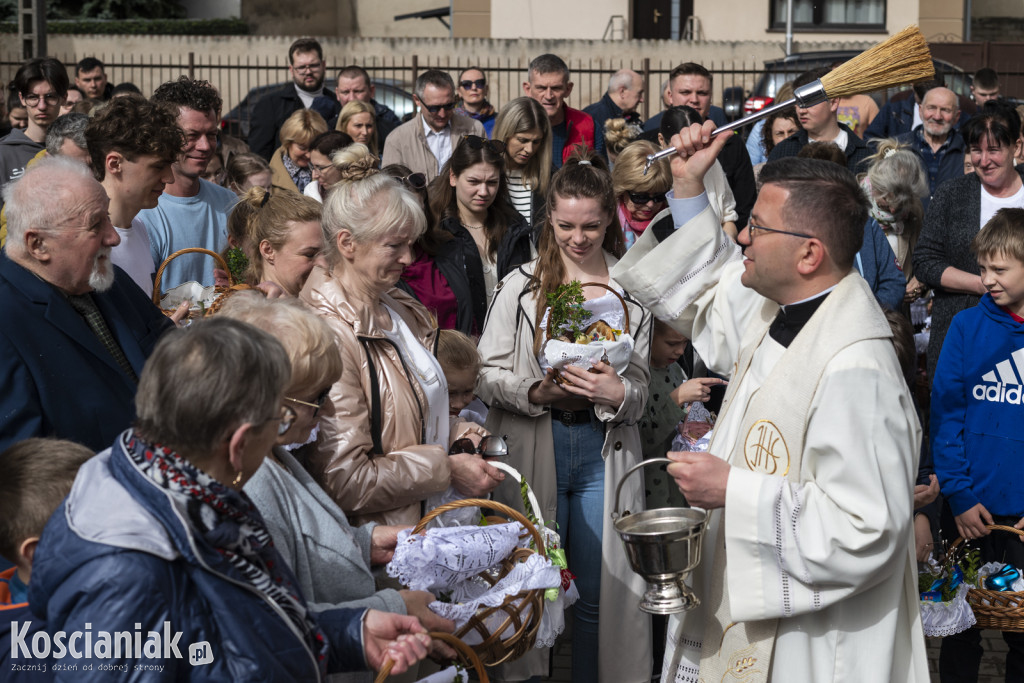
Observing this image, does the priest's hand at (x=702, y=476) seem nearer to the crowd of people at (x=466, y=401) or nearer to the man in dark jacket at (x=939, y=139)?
the crowd of people at (x=466, y=401)

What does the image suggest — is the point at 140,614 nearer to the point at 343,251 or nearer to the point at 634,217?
the point at 343,251

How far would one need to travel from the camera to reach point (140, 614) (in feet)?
6.62

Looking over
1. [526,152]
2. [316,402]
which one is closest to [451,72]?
[526,152]

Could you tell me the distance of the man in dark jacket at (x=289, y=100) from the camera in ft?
32.8

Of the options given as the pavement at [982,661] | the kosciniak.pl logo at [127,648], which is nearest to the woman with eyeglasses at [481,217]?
the pavement at [982,661]

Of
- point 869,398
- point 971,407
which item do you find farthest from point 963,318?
point 869,398

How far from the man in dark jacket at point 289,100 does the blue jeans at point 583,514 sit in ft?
20.4

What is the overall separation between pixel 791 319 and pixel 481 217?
2.99m

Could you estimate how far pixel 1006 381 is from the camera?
461 centimetres

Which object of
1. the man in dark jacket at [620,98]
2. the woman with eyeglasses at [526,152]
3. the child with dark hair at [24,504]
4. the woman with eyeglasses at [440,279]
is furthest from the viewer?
the man in dark jacket at [620,98]

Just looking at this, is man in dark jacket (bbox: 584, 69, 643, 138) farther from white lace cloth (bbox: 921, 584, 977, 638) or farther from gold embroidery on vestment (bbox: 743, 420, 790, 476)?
gold embroidery on vestment (bbox: 743, 420, 790, 476)

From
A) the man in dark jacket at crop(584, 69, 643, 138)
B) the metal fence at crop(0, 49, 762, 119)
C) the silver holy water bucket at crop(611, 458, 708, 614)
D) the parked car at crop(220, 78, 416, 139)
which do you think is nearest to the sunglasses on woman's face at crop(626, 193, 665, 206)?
the silver holy water bucket at crop(611, 458, 708, 614)

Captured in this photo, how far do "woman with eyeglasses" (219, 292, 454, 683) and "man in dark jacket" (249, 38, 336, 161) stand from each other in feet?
24.1

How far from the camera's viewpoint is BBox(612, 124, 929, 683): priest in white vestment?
289 centimetres
